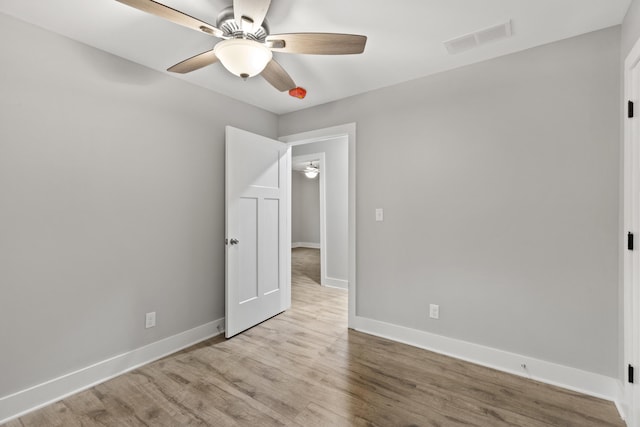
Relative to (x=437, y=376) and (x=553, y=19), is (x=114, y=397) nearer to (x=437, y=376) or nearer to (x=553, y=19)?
(x=437, y=376)

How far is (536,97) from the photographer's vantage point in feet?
6.84

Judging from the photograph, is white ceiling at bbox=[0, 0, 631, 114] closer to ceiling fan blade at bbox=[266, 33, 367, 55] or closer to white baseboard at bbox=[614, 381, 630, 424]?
ceiling fan blade at bbox=[266, 33, 367, 55]

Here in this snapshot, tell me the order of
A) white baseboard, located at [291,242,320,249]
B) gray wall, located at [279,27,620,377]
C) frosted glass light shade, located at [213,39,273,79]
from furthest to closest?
white baseboard, located at [291,242,320,249] → gray wall, located at [279,27,620,377] → frosted glass light shade, located at [213,39,273,79]

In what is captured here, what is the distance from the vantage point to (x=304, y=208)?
9594 millimetres

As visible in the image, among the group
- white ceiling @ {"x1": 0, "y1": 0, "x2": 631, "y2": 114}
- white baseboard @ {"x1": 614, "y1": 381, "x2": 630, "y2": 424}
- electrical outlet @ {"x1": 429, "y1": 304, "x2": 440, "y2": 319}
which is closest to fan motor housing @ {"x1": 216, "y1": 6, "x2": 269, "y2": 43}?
white ceiling @ {"x1": 0, "y1": 0, "x2": 631, "y2": 114}

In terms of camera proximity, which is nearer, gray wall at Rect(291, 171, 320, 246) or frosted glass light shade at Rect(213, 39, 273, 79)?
frosted glass light shade at Rect(213, 39, 273, 79)

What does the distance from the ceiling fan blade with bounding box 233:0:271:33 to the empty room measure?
0.01 m

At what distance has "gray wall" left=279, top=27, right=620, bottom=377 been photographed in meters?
1.90

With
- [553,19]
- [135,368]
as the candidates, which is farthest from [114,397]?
[553,19]

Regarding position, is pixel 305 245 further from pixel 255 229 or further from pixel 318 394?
pixel 318 394

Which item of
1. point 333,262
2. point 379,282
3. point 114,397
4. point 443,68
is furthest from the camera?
point 333,262

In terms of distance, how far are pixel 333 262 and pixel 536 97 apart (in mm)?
3338

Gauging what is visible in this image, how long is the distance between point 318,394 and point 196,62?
2.31 metres

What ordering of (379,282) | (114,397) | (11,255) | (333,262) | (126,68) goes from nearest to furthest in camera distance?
(11,255) < (114,397) < (126,68) < (379,282) < (333,262)
